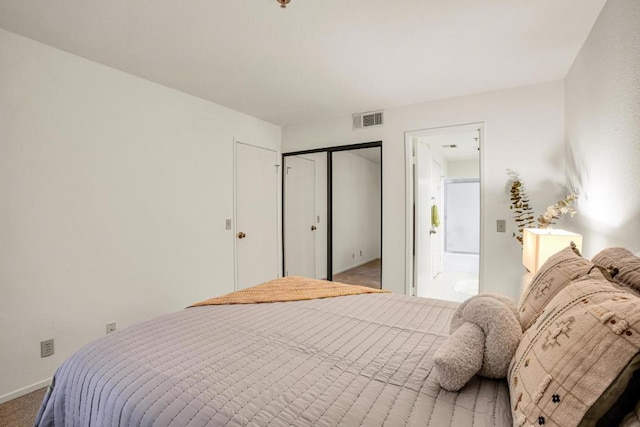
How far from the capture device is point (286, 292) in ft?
7.20

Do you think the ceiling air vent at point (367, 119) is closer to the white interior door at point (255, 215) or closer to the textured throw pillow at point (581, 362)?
the white interior door at point (255, 215)

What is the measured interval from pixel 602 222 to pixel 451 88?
178cm

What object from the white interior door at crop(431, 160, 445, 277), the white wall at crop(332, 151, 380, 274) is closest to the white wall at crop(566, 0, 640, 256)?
the white wall at crop(332, 151, 380, 274)

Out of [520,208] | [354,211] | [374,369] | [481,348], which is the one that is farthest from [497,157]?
[374,369]

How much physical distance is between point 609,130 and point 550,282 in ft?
3.63

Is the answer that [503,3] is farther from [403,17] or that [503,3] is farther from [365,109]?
[365,109]

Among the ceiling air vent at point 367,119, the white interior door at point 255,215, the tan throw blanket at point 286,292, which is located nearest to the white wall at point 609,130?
the tan throw blanket at point 286,292

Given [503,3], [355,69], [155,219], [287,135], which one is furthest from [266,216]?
[503,3]

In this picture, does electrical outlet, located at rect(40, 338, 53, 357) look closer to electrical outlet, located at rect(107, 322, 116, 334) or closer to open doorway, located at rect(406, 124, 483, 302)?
electrical outlet, located at rect(107, 322, 116, 334)

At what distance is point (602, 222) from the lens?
1853 mm

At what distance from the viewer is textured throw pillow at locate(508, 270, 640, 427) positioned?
0.61 m

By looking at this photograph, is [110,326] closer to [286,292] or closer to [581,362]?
[286,292]

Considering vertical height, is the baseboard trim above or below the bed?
below

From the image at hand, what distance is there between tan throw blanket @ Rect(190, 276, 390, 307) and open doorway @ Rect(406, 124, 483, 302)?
5.11 ft
